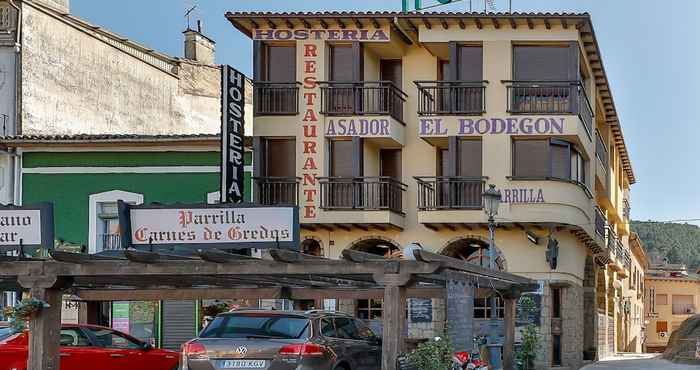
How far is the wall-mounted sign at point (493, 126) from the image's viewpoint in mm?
32250

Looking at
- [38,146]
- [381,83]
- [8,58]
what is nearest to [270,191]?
[381,83]

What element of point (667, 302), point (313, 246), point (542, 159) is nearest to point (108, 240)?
point (313, 246)

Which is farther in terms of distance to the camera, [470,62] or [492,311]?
[470,62]

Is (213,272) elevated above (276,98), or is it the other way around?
(276,98)

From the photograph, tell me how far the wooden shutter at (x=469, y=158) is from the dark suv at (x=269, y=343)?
630 inches

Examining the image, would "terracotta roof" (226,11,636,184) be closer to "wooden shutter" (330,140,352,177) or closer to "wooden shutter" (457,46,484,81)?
"wooden shutter" (457,46,484,81)

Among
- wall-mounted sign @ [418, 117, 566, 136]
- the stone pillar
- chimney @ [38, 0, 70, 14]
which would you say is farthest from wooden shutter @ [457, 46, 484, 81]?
the stone pillar

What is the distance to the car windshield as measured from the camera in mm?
16766

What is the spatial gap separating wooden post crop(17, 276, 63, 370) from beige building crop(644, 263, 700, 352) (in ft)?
239

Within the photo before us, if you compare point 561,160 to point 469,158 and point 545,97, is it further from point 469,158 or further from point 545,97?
point 469,158

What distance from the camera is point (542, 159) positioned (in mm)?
32625

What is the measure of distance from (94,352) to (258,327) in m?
4.47

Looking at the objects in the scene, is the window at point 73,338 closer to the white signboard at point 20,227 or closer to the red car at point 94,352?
the red car at point 94,352

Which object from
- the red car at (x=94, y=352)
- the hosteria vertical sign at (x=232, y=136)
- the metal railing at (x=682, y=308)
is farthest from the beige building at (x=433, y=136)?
the metal railing at (x=682, y=308)
